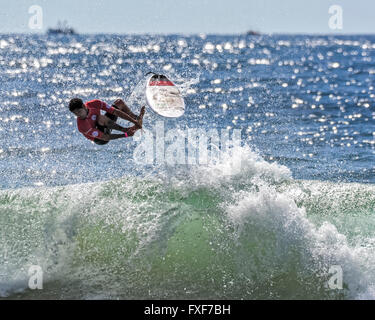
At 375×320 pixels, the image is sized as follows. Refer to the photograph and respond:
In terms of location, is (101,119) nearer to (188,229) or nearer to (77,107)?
(77,107)

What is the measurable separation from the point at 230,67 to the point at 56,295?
32114 mm

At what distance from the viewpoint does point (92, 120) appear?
797cm

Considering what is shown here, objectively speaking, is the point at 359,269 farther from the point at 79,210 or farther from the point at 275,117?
the point at 275,117

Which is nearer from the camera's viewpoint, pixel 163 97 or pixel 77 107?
pixel 77 107

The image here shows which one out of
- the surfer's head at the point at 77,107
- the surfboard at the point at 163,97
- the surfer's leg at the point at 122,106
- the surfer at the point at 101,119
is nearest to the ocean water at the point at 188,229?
the surfboard at the point at 163,97

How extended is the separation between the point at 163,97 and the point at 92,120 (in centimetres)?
183

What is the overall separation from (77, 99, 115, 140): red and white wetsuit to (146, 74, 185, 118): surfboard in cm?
133

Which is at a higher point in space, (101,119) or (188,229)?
(101,119)

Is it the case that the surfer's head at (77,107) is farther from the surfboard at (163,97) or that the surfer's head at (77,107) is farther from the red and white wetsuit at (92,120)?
the surfboard at (163,97)

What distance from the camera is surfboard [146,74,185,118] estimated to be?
9.24m

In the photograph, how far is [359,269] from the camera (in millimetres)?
7035

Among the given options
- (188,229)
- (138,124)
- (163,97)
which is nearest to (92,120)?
(138,124)

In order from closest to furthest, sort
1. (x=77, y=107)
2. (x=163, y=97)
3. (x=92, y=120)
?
(x=77, y=107) → (x=92, y=120) → (x=163, y=97)
